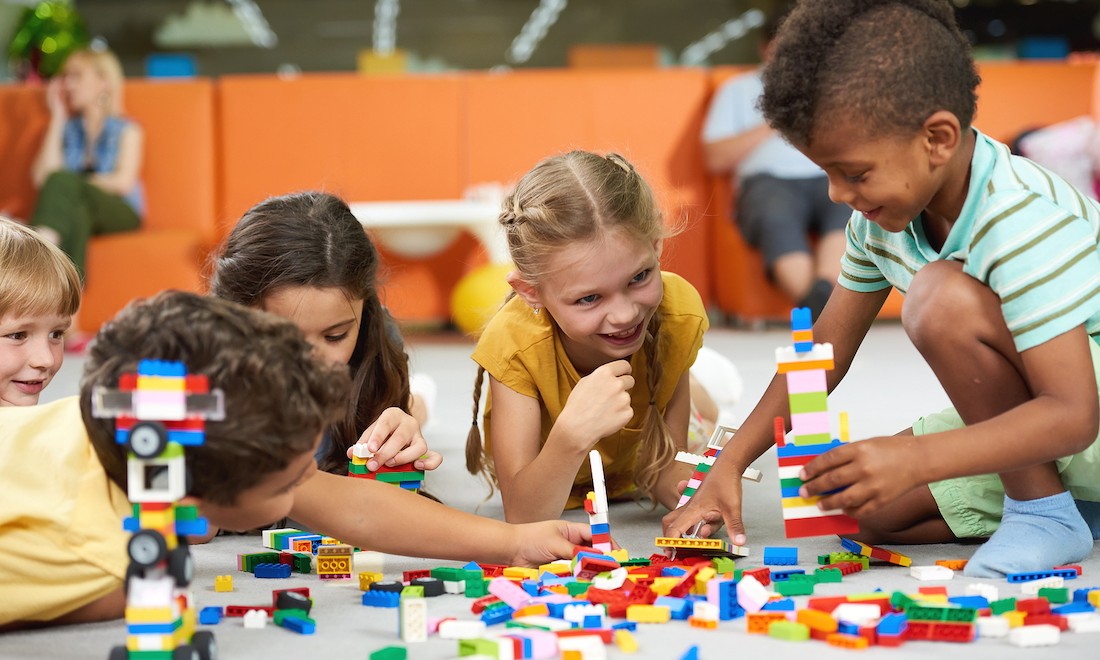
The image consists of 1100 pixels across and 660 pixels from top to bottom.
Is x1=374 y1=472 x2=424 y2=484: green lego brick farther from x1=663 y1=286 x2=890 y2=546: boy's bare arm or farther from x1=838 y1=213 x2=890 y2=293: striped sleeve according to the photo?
x1=838 y1=213 x2=890 y2=293: striped sleeve

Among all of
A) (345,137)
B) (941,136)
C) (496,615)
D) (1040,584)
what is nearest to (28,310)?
(496,615)

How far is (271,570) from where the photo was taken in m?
1.50

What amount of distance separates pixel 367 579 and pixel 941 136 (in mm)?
876

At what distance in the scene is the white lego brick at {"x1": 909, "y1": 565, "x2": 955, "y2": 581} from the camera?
54.7 inches

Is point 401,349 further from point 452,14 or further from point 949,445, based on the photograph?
point 452,14

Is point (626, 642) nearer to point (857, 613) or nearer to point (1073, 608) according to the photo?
point (857, 613)

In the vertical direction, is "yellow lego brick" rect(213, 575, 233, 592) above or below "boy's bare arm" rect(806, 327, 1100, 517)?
below

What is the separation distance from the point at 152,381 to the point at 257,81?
4230mm

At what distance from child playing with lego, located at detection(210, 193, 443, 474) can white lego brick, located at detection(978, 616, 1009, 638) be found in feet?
2.61

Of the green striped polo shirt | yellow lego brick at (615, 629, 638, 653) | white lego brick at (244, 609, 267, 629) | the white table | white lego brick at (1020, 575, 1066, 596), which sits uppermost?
the white table

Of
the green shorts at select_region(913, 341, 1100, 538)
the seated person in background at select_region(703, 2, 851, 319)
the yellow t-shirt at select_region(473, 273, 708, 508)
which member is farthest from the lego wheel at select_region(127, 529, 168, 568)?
the seated person in background at select_region(703, 2, 851, 319)

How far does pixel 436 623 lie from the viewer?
1216 millimetres

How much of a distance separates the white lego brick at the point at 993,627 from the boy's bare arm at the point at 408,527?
518mm

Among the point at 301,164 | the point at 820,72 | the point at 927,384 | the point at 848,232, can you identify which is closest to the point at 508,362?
the point at 848,232
